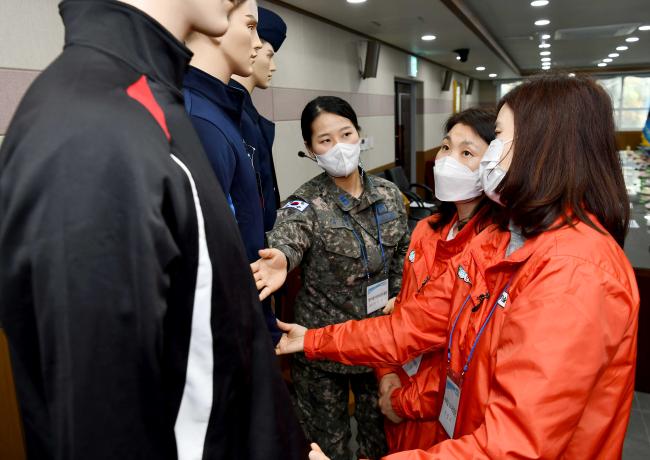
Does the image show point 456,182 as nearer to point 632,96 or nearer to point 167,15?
point 167,15

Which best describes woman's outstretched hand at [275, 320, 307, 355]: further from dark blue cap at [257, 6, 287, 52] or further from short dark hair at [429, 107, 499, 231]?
dark blue cap at [257, 6, 287, 52]

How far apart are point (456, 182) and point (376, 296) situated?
0.56 m

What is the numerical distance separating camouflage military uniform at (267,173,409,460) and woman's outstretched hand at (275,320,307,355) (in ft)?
1.07

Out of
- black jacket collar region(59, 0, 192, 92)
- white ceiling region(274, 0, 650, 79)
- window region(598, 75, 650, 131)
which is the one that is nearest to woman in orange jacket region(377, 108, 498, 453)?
black jacket collar region(59, 0, 192, 92)

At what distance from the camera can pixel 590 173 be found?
93cm

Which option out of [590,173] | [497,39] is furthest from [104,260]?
[497,39]

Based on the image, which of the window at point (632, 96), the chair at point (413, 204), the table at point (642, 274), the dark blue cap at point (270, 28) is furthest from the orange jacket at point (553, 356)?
the window at point (632, 96)

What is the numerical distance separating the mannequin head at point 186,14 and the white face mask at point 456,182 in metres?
0.96


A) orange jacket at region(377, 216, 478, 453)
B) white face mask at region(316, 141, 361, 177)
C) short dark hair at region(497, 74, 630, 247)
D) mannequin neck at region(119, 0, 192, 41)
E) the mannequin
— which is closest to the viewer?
the mannequin

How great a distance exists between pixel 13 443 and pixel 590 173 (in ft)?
7.17

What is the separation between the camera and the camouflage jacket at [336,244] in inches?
66.6

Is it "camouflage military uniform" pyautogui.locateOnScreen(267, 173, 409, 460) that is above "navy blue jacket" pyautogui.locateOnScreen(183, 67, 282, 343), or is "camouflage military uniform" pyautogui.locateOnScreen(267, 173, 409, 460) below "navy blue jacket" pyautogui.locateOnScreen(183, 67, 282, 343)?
below

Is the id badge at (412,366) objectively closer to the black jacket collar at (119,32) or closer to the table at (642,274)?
the black jacket collar at (119,32)

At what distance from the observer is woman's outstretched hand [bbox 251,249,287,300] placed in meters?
1.12
